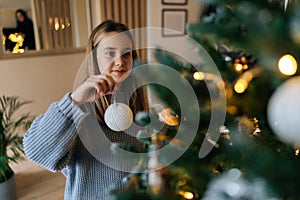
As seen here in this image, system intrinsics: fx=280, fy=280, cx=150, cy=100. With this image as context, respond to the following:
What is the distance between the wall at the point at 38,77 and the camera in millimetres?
2982

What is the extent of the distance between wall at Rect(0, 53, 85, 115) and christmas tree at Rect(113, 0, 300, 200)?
290 centimetres

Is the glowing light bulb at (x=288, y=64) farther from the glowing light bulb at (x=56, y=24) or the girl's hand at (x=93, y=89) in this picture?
the glowing light bulb at (x=56, y=24)

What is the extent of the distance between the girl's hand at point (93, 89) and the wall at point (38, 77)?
2663 mm

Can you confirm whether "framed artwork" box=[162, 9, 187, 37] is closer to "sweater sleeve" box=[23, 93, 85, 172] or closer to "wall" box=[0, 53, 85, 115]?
"wall" box=[0, 53, 85, 115]

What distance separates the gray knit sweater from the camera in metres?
0.67

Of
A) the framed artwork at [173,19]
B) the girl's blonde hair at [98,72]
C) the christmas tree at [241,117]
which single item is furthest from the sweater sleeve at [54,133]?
the framed artwork at [173,19]

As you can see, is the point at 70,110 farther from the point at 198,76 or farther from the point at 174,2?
the point at 174,2

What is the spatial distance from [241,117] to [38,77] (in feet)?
10.2

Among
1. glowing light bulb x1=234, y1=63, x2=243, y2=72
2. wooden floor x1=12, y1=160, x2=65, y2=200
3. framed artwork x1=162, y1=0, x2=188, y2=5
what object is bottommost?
wooden floor x1=12, y1=160, x2=65, y2=200

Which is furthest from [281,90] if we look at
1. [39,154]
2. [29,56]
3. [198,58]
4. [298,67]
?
[29,56]

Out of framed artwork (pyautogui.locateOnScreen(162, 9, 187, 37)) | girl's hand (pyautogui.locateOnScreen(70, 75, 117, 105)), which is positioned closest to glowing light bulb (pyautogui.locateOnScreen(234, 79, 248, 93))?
girl's hand (pyautogui.locateOnScreen(70, 75, 117, 105))

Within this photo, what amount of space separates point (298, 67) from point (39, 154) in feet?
1.99

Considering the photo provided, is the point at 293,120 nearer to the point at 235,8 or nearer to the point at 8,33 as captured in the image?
the point at 235,8

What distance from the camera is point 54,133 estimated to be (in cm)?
67
